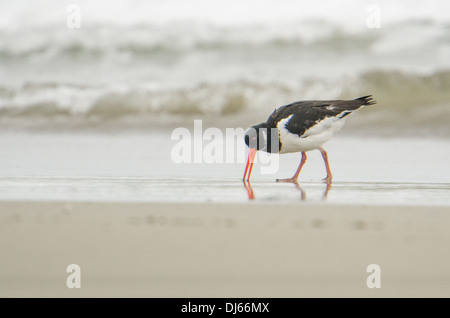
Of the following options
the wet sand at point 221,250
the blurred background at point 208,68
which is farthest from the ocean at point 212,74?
the wet sand at point 221,250

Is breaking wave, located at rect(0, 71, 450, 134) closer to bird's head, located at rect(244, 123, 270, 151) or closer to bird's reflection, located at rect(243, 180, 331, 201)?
bird's head, located at rect(244, 123, 270, 151)

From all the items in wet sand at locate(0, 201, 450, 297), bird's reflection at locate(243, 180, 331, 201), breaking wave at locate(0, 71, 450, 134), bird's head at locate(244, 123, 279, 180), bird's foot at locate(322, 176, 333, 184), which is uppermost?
breaking wave at locate(0, 71, 450, 134)

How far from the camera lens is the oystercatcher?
23.0ft

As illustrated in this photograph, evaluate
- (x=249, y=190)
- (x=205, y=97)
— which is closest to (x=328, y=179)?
(x=249, y=190)

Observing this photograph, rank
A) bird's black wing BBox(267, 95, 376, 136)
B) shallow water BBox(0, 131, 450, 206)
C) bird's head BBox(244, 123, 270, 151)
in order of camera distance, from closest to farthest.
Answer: shallow water BBox(0, 131, 450, 206) < bird's black wing BBox(267, 95, 376, 136) < bird's head BBox(244, 123, 270, 151)

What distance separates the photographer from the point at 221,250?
11.7 feet

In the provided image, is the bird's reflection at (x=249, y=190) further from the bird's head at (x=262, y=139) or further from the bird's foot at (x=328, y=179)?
the bird's foot at (x=328, y=179)

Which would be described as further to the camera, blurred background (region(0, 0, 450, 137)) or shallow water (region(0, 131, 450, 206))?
blurred background (region(0, 0, 450, 137))

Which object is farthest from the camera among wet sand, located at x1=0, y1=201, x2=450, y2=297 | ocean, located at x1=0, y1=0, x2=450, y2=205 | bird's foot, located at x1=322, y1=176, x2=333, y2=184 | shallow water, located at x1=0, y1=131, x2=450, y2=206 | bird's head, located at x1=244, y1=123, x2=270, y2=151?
ocean, located at x1=0, y1=0, x2=450, y2=205

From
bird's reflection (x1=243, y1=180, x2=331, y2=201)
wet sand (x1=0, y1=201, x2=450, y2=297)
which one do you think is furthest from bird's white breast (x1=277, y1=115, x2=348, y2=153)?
wet sand (x1=0, y1=201, x2=450, y2=297)

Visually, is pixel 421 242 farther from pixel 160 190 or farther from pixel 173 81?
pixel 173 81

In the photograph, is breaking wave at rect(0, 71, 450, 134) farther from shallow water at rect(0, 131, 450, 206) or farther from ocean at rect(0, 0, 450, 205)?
shallow water at rect(0, 131, 450, 206)

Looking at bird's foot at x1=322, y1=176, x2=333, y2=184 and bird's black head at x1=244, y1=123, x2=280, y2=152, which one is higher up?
bird's black head at x1=244, y1=123, x2=280, y2=152

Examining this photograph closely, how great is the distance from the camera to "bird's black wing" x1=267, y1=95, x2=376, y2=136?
698 cm
